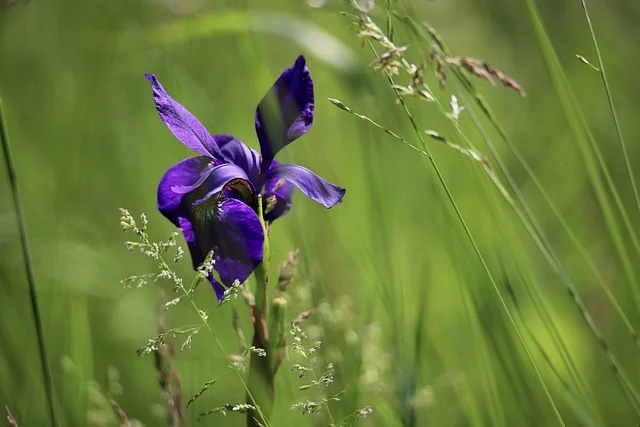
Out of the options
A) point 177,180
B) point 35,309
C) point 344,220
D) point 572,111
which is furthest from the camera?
point 344,220

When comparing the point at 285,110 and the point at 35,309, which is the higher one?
the point at 285,110

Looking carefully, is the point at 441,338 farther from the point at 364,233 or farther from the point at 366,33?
the point at 366,33

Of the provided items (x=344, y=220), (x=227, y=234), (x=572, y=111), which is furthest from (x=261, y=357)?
(x=344, y=220)

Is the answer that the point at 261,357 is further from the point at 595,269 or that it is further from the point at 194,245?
the point at 595,269

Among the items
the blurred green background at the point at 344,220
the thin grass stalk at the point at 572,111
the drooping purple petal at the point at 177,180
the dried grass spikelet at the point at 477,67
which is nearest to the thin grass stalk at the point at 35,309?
the drooping purple petal at the point at 177,180

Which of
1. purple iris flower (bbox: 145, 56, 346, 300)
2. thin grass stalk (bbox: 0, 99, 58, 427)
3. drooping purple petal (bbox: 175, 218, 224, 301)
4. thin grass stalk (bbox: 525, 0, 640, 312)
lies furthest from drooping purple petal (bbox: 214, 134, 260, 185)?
thin grass stalk (bbox: 525, 0, 640, 312)

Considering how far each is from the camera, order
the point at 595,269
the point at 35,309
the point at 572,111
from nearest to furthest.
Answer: the point at 35,309 → the point at 595,269 → the point at 572,111
